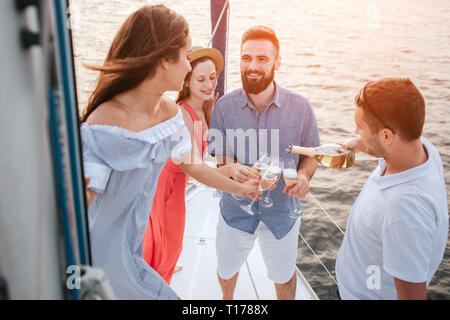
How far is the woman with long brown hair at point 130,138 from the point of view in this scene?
3.82 feet

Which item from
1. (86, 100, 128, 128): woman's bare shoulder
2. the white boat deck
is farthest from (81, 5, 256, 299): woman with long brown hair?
the white boat deck

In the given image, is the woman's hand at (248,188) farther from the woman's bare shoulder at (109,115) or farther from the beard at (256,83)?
the woman's bare shoulder at (109,115)

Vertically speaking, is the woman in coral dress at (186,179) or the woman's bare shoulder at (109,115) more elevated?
the woman's bare shoulder at (109,115)

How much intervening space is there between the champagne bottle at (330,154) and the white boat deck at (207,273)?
0.87 metres

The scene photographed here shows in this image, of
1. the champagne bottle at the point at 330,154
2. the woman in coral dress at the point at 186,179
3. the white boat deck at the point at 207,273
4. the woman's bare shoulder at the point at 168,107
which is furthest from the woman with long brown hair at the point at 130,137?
the white boat deck at the point at 207,273

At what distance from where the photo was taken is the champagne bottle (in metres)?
1.70

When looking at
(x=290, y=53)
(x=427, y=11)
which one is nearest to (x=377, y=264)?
(x=290, y=53)

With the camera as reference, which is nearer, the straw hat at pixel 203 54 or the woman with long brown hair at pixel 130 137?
the woman with long brown hair at pixel 130 137

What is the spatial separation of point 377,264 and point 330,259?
3075 mm

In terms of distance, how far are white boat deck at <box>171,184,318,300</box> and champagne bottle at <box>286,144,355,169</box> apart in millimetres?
870

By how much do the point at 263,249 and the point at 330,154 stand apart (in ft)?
2.23

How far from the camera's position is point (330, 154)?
1.77 meters

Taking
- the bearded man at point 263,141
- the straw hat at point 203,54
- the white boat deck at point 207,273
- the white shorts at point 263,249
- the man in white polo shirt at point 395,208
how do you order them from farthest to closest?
the white boat deck at point 207,273 → the straw hat at point 203,54 → the white shorts at point 263,249 → the bearded man at point 263,141 → the man in white polo shirt at point 395,208

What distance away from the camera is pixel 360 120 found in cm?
125
